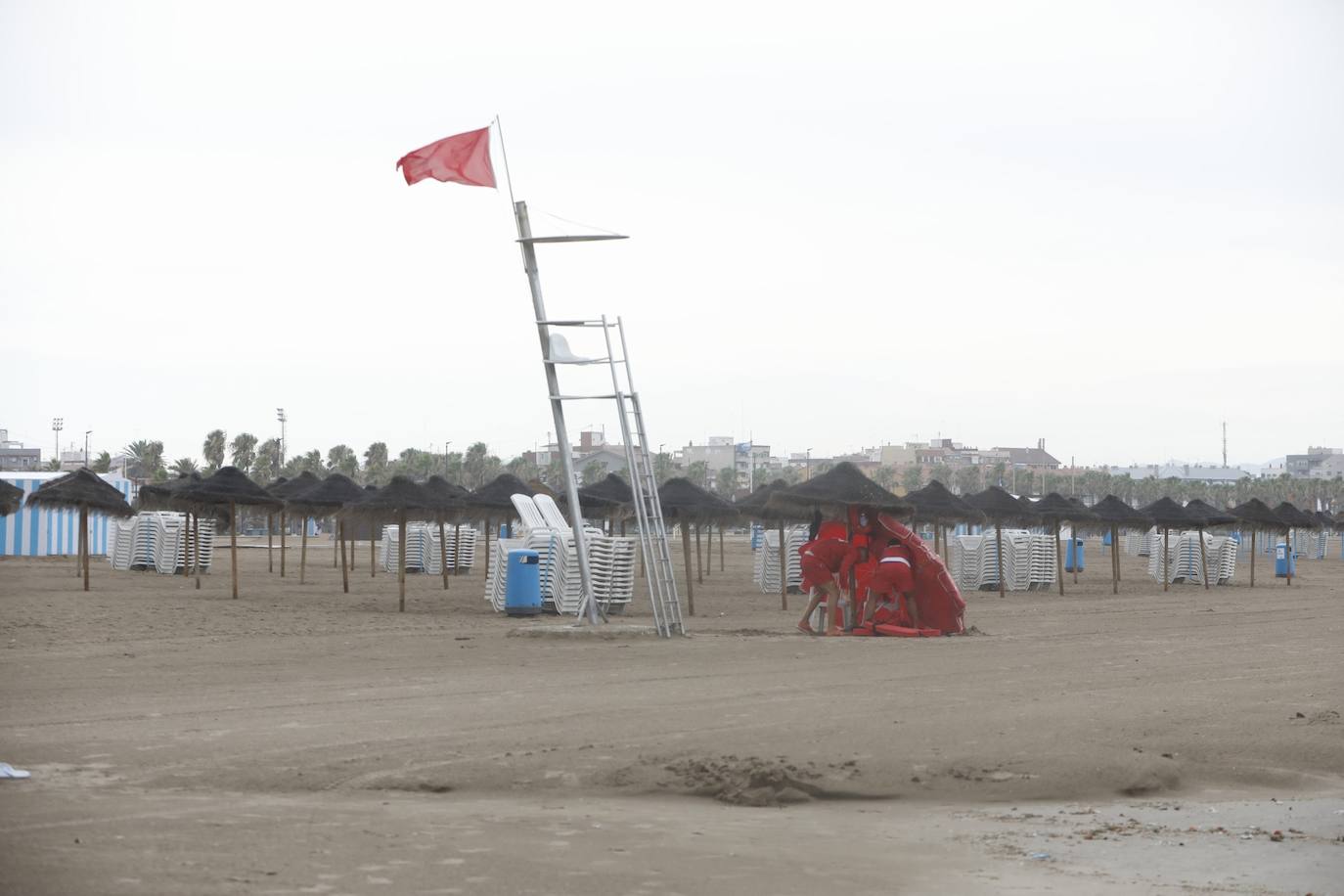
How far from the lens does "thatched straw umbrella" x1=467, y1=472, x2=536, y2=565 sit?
27.4 metres

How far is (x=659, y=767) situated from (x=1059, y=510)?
88.9ft

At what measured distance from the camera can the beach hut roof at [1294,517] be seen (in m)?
40.7

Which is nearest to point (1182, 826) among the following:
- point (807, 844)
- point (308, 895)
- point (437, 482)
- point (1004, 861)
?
point (1004, 861)

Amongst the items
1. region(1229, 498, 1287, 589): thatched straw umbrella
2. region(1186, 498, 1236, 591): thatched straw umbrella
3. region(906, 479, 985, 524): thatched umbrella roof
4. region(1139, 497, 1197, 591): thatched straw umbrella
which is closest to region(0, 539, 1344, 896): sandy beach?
region(906, 479, 985, 524): thatched umbrella roof

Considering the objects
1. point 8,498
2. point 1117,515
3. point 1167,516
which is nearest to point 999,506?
point 1117,515

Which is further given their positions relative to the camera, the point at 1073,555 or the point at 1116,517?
the point at 1073,555

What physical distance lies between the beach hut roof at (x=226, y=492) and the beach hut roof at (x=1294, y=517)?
87.5 ft

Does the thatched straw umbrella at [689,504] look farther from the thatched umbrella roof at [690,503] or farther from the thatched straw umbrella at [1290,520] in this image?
the thatched straw umbrella at [1290,520]

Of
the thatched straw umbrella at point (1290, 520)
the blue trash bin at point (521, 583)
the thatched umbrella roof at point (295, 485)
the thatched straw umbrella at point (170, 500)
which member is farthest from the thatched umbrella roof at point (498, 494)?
the thatched straw umbrella at point (1290, 520)

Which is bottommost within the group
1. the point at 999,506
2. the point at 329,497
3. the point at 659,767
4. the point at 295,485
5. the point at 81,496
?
the point at 659,767

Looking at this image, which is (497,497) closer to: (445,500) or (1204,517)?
(445,500)

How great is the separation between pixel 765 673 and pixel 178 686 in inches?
195

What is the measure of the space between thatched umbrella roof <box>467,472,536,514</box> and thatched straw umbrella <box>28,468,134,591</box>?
7547mm

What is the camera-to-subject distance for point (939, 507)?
83.1 feet
